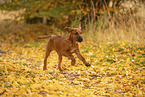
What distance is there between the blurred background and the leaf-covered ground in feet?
3.85

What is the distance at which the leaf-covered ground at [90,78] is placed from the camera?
3.43 meters

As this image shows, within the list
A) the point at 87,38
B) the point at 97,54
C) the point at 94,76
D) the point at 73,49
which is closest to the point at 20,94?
the point at 73,49

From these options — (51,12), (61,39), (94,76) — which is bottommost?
(94,76)

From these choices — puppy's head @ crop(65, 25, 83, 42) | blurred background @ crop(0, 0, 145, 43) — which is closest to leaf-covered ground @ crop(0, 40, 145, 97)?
puppy's head @ crop(65, 25, 83, 42)

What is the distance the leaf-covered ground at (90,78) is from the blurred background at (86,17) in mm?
1173

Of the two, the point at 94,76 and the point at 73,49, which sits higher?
the point at 73,49

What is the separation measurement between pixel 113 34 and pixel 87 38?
120cm

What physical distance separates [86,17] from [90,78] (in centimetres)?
600

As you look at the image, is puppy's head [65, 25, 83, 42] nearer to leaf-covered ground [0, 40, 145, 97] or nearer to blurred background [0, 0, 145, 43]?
leaf-covered ground [0, 40, 145, 97]

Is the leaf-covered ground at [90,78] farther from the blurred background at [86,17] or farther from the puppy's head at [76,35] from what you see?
the blurred background at [86,17]

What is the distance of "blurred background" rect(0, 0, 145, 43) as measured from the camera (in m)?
7.79

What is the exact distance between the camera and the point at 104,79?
14.2 feet

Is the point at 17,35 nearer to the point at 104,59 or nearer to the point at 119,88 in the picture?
the point at 104,59

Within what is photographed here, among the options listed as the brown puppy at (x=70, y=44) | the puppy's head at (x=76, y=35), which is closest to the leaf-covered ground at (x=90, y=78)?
the brown puppy at (x=70, y=44)
